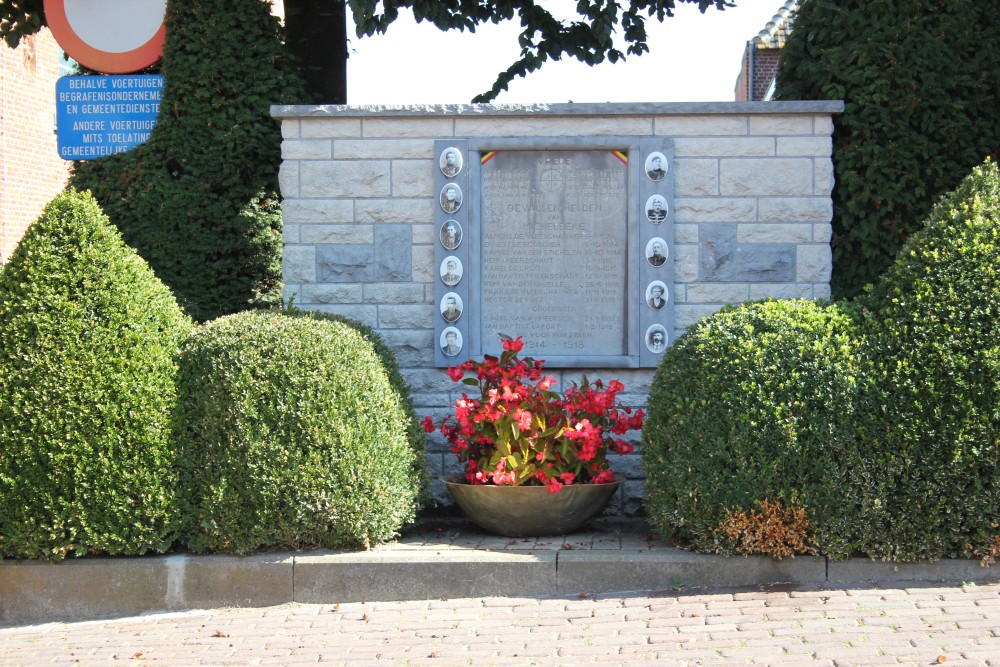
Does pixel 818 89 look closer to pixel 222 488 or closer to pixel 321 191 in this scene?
pixel 321 191

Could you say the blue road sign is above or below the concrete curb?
above

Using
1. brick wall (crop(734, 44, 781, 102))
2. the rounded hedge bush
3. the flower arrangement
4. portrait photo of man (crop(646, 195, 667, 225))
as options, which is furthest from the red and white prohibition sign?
brick wall (crop(734, 44, 781, 102))

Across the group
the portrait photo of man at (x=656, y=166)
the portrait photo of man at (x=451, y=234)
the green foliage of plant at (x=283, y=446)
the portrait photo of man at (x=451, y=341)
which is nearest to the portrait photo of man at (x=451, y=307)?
the portrait photo of man at (x=451, y=341)

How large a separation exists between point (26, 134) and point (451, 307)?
10.9 meters

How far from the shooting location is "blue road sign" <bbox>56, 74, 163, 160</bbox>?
280 inches

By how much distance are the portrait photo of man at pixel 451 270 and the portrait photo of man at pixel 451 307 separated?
0.25 ft

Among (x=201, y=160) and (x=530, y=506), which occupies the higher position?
(x=201, y=160)

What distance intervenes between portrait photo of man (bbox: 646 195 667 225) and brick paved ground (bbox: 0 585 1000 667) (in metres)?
2.42

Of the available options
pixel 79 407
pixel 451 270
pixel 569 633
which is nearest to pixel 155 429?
pixel 79 407

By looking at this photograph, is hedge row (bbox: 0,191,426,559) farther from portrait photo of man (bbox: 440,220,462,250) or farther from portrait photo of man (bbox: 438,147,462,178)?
portrait photo of man (bbox: 438,147,462,178)

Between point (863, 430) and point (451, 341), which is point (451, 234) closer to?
point (451, 341)

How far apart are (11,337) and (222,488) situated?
1308mm

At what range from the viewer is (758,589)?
4895mm

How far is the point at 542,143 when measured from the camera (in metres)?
6.32
